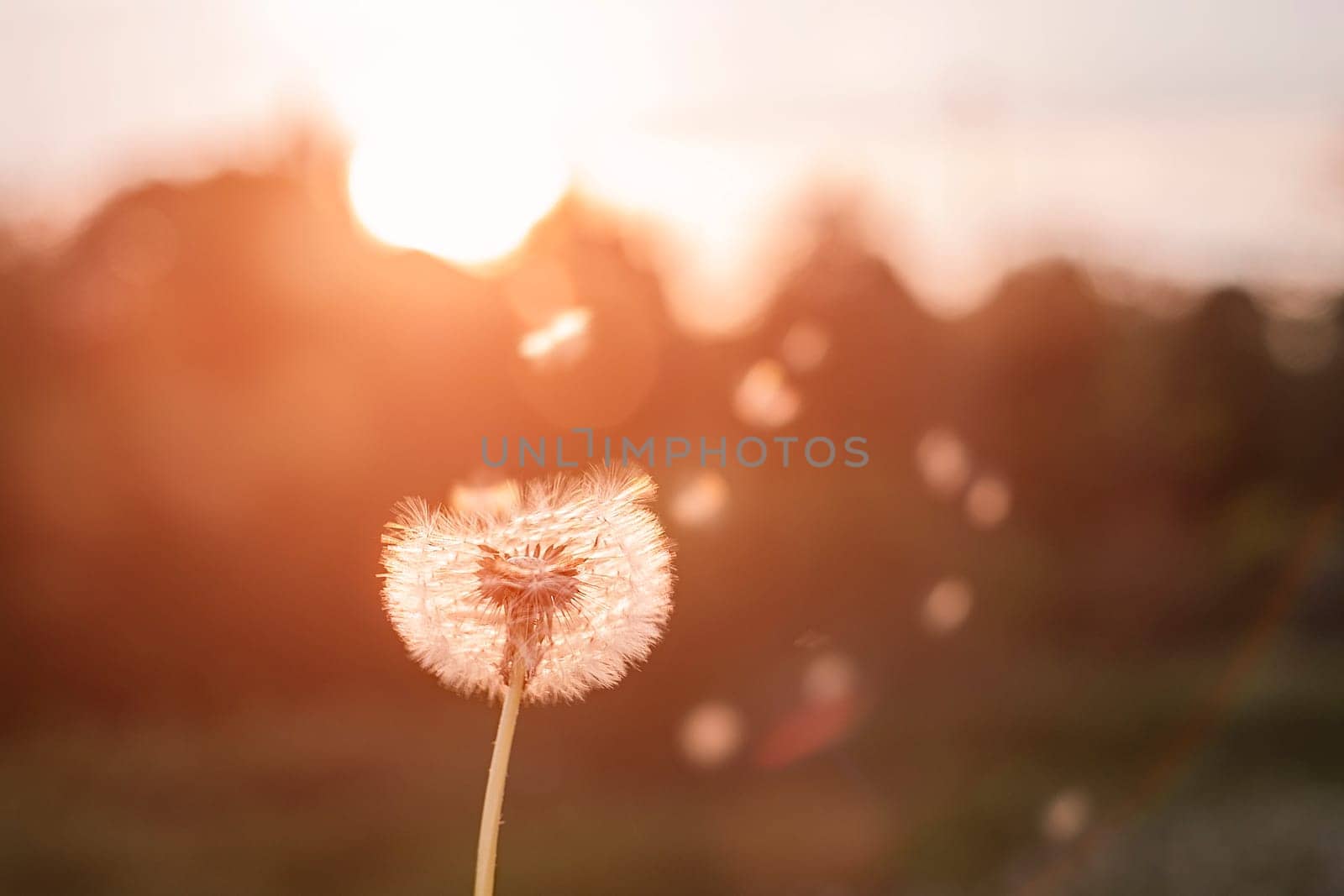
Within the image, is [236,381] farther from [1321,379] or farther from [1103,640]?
[1321,379]

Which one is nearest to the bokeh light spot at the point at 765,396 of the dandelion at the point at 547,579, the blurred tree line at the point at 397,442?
the blurred tree line at the point at 397,442

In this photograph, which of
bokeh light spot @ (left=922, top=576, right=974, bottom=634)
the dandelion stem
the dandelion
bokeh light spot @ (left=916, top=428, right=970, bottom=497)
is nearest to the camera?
the dandelion stem

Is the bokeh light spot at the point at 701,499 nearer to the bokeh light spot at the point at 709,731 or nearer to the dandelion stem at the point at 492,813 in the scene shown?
the bokeh light spot at the point at 709,731

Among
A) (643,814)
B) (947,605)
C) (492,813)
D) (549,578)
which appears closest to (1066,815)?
(947,605)

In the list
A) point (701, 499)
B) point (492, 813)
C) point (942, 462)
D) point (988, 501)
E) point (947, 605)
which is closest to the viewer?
point (492, 813)

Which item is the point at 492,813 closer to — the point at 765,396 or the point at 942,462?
the point at 765,396

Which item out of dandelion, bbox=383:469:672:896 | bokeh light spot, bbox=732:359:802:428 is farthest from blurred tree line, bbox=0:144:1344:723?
dandelion, bbox=383:469:672:896

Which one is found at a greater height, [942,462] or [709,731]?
[942,462]

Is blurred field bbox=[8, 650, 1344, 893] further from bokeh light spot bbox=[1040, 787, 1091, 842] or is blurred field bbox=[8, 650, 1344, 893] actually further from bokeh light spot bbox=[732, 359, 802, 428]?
bokeh light spot bbox=[732, 359, 802, 428]
